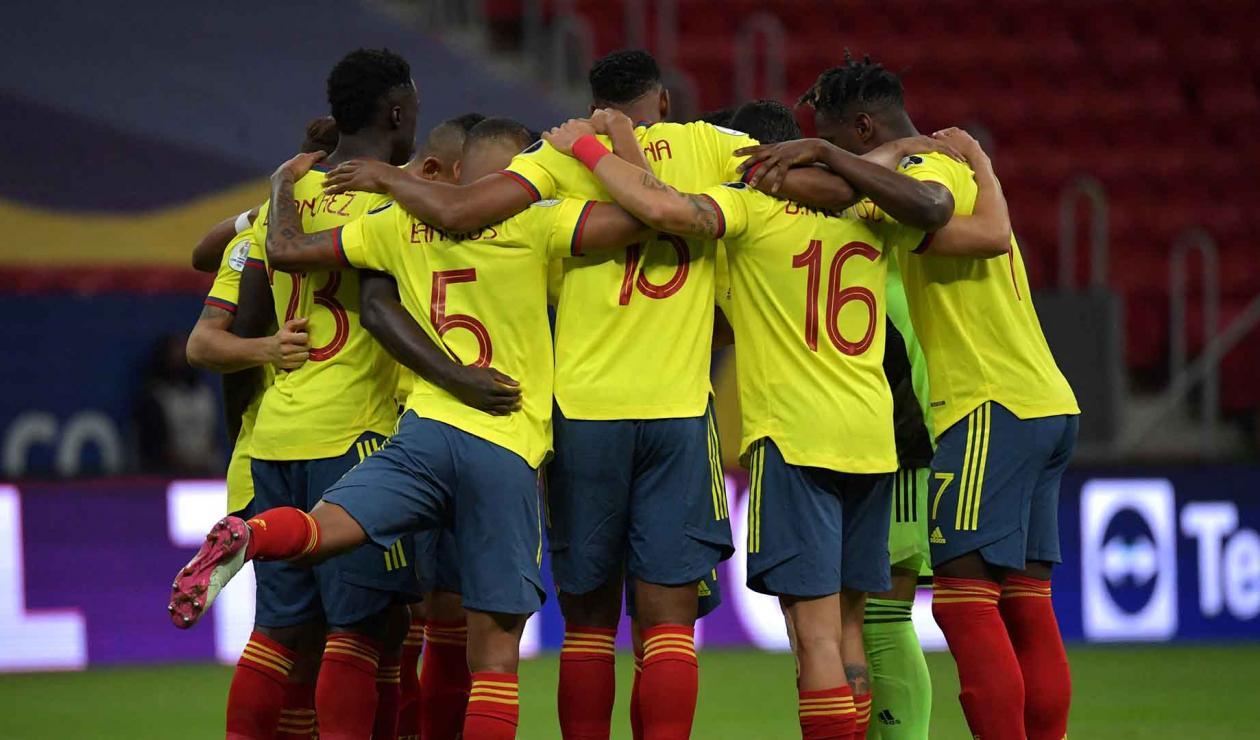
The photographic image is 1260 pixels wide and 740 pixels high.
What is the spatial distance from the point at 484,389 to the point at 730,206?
2.83 ft

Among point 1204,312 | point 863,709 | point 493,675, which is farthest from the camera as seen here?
point 1204,312

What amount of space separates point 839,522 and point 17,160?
8545 mm

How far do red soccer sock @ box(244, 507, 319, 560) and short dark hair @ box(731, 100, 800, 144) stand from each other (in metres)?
1.92

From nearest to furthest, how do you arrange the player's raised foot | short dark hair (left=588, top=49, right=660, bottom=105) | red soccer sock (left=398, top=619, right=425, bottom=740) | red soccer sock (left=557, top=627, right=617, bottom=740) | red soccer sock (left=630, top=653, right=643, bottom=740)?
the player's raised foot < red soccer sock (left=557, top=627, right=617, bottom=740) < red soccer sock (left=630, top=653, right=643, bottom=740) < short dark hair (left=588, top=49, right=660, bottom=105) < red soccer sock (left=398, top=619, right=425, bottom=740)

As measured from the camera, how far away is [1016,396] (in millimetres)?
5512

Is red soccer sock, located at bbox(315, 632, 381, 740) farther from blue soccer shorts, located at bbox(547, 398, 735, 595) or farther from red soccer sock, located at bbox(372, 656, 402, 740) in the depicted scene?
blue soccer shorts, located at bbox(547, 398, 735, 595)

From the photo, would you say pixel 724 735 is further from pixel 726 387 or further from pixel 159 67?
pixel 159 67

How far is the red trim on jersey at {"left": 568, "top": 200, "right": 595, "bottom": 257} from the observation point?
5055 mm

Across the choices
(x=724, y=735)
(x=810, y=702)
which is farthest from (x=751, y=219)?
(x=724, y=735)

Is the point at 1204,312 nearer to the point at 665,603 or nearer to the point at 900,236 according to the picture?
the point at 900,236

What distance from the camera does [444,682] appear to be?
5750 millimetres

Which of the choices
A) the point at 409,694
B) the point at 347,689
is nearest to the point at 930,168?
the point at 347,689

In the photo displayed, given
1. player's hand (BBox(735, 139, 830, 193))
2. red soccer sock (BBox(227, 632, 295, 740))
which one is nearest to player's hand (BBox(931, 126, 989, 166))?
player's hand (BBox(735, 139, 830, 193))

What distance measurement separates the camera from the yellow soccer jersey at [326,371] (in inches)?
211
